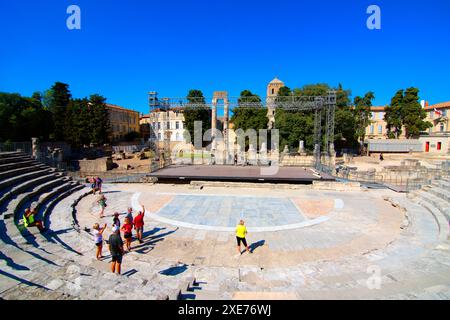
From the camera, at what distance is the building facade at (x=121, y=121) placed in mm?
59487

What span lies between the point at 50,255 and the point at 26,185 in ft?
28.3

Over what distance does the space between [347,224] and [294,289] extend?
6.57 metres

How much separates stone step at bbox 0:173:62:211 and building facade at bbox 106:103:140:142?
4411 centimetres

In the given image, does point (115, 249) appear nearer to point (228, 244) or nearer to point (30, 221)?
point (228, 244)

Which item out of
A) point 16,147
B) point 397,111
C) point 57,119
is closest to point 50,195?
point 16,147

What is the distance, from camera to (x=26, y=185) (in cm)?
1322

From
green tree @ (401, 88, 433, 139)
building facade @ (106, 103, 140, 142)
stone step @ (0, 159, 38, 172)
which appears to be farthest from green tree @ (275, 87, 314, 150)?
building facade @ (106, 103, 140, 142)

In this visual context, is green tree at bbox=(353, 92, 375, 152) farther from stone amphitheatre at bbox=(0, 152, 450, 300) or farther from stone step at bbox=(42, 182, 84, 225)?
stone step at bbox=(42, 182, 84, 225)

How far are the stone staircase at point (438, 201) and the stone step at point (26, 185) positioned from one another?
60.1ft

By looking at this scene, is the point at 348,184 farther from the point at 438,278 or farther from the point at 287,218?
the point at 438,278

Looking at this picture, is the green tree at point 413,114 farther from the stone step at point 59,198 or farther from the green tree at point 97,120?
the green tree at point 97,120
